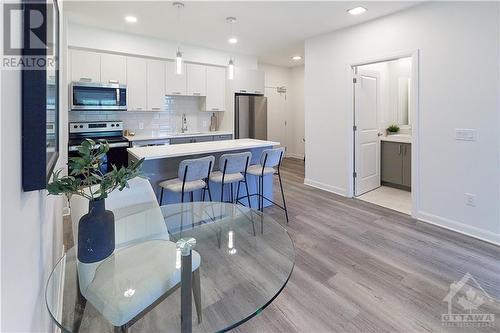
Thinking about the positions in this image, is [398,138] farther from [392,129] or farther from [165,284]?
[165,284]

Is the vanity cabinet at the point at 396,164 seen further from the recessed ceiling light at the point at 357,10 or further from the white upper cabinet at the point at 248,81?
the white upper cabinet at the point at 248,81

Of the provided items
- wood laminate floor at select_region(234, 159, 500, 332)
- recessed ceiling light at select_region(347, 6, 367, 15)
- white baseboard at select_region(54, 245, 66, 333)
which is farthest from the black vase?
recessed ceiling light at select_region(347, 6, 367, 15)

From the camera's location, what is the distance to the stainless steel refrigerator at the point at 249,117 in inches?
235

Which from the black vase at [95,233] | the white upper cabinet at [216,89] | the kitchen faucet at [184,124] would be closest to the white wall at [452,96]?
the white upper cabinet at [216,89]

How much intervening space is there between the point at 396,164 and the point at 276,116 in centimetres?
369

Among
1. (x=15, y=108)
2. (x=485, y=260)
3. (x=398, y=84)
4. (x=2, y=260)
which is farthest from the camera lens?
(x=398, y=84)

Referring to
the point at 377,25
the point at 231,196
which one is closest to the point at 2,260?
the point at 231,196

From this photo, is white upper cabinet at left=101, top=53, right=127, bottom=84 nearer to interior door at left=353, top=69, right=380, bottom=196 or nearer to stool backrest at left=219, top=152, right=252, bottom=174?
stool backrest at left=219, top=152, right=252, bottom=174

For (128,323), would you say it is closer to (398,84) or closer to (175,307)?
(175,307)

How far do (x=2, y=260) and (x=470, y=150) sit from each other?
383cm

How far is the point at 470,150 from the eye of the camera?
3.05m

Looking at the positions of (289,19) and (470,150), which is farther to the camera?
(289,19)

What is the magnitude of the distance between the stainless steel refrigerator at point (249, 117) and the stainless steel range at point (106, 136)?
2345 millimetres

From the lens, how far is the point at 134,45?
4691mm
